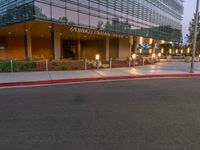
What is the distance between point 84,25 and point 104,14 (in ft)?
15.5

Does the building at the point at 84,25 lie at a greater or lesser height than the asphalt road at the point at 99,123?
greater

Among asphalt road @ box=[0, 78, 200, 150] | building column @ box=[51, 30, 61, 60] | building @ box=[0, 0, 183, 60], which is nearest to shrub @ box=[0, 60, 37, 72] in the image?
building @ box=[0, 0, 183, 60]

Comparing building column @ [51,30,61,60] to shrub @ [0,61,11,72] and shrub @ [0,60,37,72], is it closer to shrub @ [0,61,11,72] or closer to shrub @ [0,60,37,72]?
shrub @ [0,60,37,72]

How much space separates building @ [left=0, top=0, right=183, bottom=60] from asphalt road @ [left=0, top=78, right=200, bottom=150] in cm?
1544

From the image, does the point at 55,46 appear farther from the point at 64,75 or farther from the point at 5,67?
the point at 64,75

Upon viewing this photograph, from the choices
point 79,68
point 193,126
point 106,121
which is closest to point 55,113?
point 106,121

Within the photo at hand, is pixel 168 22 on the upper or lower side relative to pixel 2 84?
upper

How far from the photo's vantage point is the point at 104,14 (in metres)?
27.3

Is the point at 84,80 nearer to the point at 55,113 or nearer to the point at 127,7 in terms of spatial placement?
the point at 55,113

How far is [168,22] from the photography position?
44938 mm

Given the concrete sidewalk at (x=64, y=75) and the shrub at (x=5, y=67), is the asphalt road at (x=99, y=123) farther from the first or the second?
the shrub at (x=5, y=67)

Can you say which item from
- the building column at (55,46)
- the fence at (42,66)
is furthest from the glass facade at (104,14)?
the fence at (42,66)

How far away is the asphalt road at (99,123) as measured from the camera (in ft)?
11.9

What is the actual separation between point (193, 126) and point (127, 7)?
96.5 feet
